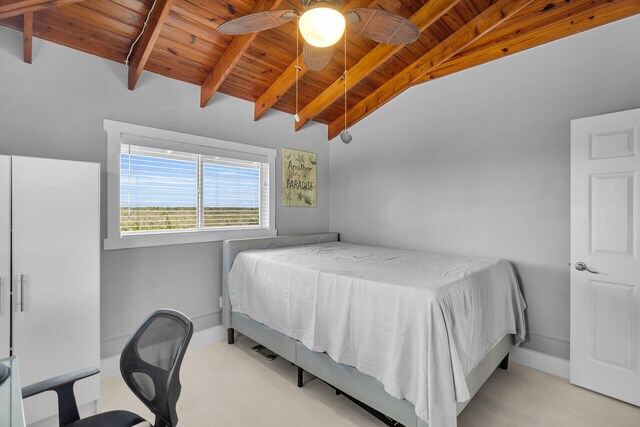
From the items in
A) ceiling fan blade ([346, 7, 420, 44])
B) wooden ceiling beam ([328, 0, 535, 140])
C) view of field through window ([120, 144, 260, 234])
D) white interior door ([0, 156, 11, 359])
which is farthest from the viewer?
view of field through window ([120, 144, 260, 234])

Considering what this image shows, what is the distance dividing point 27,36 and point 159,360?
244 centimetres

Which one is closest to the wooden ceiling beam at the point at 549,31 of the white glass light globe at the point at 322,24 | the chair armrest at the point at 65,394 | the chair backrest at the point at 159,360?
the white glass light globe at the point at 322,24

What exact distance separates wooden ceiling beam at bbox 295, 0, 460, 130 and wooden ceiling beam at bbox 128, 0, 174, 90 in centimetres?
178

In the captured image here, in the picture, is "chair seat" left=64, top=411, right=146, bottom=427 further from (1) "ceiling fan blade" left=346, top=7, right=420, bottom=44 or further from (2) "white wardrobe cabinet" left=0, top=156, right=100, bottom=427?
(1) "ceiling fan blade" left=346, top=7, right=420, bottom=44

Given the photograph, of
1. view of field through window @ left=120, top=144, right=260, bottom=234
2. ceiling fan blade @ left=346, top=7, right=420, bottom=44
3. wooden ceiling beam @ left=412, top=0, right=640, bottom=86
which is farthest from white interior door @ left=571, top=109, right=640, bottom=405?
view of field through window @ left=120, top=144, right=260, bottom=234

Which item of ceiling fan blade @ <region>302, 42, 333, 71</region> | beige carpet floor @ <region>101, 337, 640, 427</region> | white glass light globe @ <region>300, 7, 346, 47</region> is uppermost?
ceiling fan blade @ <region>302, 42, 333, 71</region>

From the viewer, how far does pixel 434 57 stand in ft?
9.77

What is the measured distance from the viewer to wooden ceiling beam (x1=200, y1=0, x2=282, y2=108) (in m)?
2.24

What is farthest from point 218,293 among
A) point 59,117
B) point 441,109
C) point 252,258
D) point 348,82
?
point 441,109

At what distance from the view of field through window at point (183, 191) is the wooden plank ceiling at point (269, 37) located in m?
0.65

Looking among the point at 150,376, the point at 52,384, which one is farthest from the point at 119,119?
the point at 150,376

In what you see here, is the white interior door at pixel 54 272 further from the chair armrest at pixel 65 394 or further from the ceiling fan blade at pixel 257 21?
the ceiling fan blade at pixel 257 21

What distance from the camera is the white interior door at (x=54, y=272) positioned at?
183cm

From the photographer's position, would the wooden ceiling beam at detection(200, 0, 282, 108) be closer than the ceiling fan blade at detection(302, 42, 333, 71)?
No
